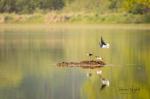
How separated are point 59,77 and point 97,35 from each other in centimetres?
695

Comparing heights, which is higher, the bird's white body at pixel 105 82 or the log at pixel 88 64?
the log at pixel 88 64

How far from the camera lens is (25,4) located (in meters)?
21.6

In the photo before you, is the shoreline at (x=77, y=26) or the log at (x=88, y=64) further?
the shoreline at (x=77, y=26)

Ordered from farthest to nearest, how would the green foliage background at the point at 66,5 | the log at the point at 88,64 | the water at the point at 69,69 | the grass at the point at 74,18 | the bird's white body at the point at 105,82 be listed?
the green foliage background at the point at 66,5 < the grass at the point at 74,18 < the log at the point at 88,64 < the bird's white body at the point at 105,82 < the water at the point at 69,69

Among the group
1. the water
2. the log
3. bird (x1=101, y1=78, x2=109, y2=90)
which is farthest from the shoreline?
bird (x1=101, y1=78, x2=109, y2=90)

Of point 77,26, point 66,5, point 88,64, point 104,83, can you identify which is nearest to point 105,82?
point 104,83

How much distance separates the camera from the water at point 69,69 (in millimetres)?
8156

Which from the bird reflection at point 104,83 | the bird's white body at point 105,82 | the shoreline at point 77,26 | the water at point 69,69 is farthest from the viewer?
the shoreline at point 77,26

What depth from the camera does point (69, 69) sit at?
10289 millimetres

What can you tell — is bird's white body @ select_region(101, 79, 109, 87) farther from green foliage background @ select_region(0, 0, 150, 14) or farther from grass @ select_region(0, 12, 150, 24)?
green foliage background @ select_region(0, 0, 150, 14)

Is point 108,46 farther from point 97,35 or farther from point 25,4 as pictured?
point 25,4

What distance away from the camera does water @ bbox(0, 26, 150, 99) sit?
8156 millimetres

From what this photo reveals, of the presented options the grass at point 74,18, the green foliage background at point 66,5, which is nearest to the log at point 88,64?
the grass at point 74,18

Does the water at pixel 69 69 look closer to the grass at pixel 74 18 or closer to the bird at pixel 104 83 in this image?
the bird at pixel 104 83
